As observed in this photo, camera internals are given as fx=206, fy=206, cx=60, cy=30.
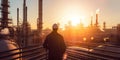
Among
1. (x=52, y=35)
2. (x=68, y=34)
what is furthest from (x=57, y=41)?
(x=68, y=34)

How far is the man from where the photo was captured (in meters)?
7.20

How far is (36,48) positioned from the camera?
43.1ft

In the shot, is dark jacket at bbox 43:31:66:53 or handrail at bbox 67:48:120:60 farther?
handrail at bbox 67:48:120:60

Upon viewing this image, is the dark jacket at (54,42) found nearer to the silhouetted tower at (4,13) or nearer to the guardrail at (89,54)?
the guardrail at (89,54)

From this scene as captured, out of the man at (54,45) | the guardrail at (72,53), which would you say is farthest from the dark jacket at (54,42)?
the guardrail at (72,53)

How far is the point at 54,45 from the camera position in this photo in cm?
724

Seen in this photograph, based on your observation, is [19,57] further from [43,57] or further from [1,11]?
[1,11]

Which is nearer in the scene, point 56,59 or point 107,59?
point 56,59

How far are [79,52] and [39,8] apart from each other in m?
25.2

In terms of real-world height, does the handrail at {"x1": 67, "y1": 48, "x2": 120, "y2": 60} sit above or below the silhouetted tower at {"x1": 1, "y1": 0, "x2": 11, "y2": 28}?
below

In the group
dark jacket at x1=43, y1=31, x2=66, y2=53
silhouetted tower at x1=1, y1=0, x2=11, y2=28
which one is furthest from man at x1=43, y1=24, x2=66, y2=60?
silhouetted tower at x1=1, y1=0, x2=11, y2=28

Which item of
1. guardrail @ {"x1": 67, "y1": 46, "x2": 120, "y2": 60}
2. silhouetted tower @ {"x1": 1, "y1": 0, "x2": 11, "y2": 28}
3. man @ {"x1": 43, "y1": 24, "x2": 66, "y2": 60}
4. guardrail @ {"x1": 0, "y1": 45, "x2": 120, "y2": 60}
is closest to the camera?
man @ {"x1": 43, "y1": 24, "x2": 66, "y2": 60}

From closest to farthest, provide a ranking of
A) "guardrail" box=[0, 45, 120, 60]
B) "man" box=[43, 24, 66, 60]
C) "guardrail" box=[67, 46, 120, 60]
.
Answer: "man" box=[43, 24, 66, 60]
"guardrail" box=[67, 46, 120, 60]
"guardrail" box=[0, 45, 120, 60]

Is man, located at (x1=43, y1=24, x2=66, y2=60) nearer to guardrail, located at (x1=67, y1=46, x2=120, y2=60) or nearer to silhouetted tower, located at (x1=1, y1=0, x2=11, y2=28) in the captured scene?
guardrail, located at (x1=67, y1=46, x2=120, y2=60)
